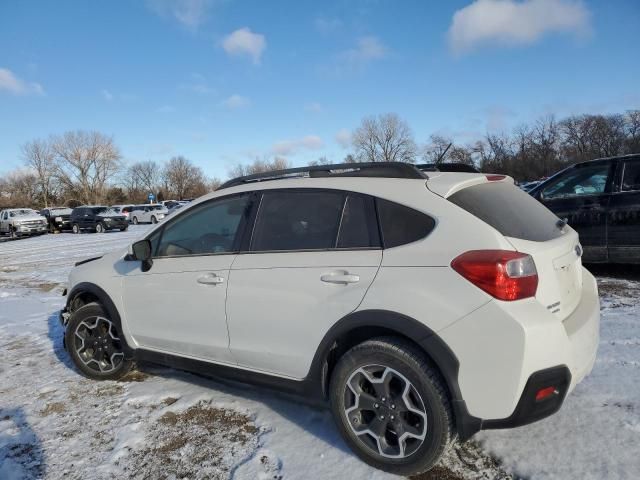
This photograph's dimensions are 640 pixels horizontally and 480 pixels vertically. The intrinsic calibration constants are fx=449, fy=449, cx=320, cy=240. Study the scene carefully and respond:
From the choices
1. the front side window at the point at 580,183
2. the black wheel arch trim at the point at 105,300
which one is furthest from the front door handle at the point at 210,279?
the front side window at the point at 580,183

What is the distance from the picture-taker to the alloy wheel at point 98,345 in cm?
396

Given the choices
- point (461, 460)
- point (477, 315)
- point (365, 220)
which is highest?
point (365, 220)

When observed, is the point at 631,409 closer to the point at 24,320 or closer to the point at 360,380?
the point at 360,380

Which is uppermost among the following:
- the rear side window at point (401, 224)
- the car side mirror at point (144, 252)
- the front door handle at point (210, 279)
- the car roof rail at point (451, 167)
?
the car roof rail at point (451, 167)

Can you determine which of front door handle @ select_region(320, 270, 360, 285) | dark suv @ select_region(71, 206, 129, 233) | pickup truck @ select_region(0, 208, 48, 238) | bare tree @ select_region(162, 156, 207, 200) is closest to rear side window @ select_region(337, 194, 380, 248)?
front door handle @ select_region(320, 270, 360, 285)

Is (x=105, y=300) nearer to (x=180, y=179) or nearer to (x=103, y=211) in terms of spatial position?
(x=103, y=211)

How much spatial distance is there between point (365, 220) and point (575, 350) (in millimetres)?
1297

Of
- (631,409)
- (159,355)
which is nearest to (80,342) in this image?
(159,355)

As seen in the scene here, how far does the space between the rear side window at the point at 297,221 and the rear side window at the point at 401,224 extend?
308 mm

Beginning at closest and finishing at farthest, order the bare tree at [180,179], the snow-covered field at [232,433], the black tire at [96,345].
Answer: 1. the snow-covered field at [232,433]
2. the black tire at [96,345]
3. the bare tree at [180,179]

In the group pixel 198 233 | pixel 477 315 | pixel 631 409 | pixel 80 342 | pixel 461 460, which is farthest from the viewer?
pixel 80 342

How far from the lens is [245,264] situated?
299 centimetres

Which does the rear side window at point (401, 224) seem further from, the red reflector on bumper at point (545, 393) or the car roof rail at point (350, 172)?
the red reflector on bumper at point (545, 393)

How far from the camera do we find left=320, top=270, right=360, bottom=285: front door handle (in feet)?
8.28
